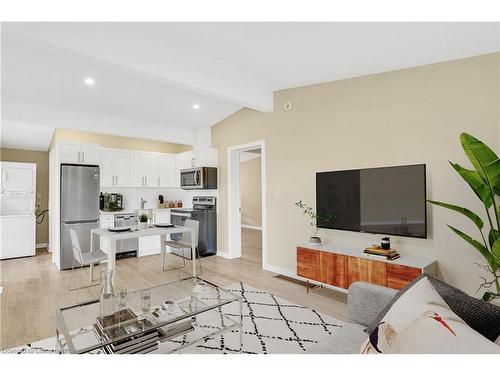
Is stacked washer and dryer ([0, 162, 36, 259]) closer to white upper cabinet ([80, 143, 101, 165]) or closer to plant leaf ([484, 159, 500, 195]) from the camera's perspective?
white upper cabinet ([80, 143, 101, 165])

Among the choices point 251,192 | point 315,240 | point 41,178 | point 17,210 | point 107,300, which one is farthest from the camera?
point 251,192

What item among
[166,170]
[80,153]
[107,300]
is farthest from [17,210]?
[107,300]

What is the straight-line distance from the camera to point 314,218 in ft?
12.8

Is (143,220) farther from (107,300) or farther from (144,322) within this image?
(144,322)

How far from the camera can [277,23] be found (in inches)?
96.9

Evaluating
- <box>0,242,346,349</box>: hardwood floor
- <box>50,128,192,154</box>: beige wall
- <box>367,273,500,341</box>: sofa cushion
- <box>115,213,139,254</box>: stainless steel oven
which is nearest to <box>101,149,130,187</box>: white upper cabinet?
<box>50,128,192,154</box>: beige wall

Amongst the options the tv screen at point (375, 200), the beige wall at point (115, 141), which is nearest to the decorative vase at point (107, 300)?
the tv screen at point (375, 200)

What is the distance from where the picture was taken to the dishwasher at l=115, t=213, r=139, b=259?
5266 mm

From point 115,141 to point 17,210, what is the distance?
8.09ft

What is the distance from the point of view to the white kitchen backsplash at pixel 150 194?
591 cm

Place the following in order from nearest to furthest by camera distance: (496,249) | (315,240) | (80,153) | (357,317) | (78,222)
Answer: (357,317)
(496,249)
(315,240)
(78,222)
(80,153)

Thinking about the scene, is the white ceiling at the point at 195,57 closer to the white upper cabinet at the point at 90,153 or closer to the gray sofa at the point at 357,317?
the white upper cabinet at the point at 90,153

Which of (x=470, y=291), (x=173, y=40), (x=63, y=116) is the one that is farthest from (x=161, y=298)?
(x=63, y=116)

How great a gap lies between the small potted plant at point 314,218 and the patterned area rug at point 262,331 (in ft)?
2.93
